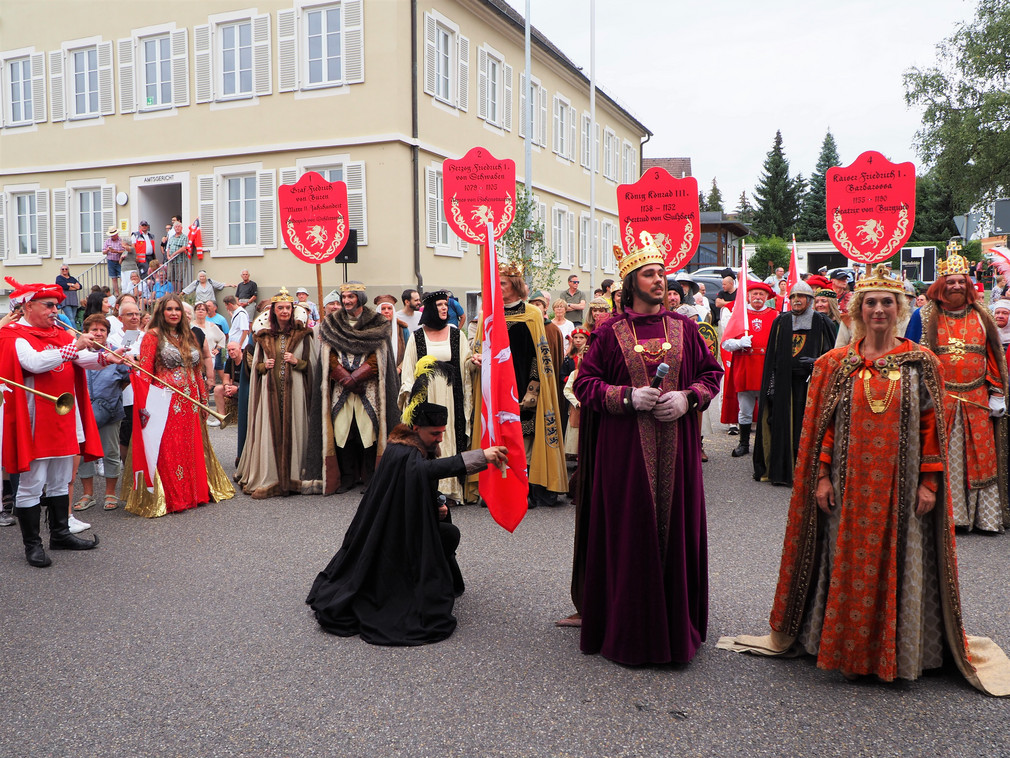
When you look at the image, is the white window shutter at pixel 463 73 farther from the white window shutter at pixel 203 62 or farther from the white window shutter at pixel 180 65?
the white window shutter at pixel 180 65

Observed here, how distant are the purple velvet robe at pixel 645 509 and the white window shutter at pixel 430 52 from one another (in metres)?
17.1

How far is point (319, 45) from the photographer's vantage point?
19.5 m

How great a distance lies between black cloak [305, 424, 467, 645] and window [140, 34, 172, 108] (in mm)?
19326

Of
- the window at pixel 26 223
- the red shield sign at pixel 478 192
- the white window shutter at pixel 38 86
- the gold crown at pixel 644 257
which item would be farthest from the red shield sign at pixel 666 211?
the window at pixel 26 223

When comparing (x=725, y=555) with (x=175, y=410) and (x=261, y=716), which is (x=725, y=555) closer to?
(x=261, y=716)

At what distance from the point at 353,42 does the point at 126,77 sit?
6473 mm

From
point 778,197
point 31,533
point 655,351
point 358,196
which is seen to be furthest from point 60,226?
point 778,197

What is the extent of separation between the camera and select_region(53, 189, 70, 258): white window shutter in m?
22.5

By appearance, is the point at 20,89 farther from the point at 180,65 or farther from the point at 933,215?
the point at 933,215

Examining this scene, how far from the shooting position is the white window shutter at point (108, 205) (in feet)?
71.8

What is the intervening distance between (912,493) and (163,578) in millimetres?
4483

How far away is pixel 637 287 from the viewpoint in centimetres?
434

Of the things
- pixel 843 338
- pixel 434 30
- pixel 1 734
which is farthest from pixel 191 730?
pixel 434 30

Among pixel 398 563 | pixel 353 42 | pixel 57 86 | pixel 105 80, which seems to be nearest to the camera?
pixel 398 563
